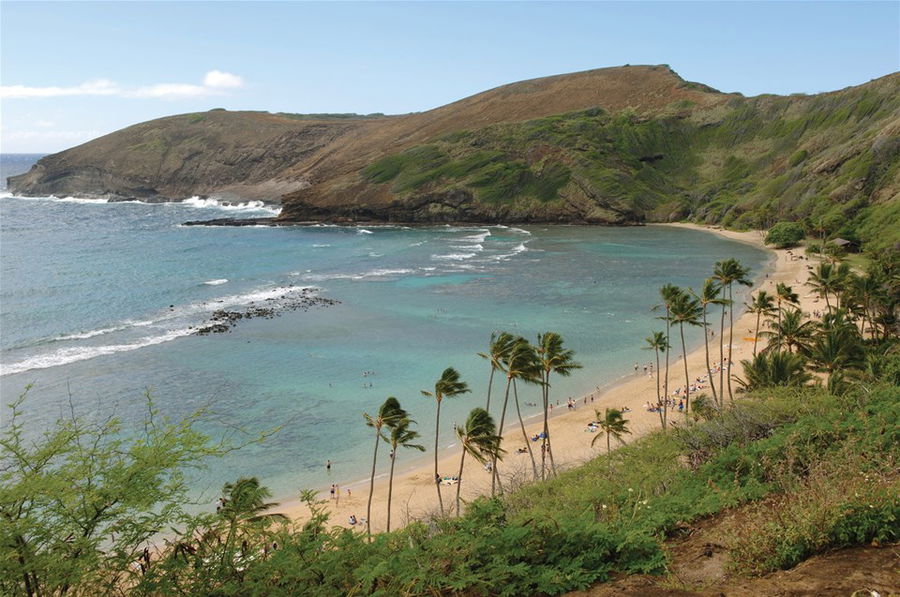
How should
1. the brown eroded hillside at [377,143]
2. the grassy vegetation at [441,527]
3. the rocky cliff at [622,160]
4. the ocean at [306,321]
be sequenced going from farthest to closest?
the brown eroded hillside at [377,143] < the rocky cliff at [622,160] < the ocean at [306,321] < the grassy vegetation at [441,527]

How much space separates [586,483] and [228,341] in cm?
4092

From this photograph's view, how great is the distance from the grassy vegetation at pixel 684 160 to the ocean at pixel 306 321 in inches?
611

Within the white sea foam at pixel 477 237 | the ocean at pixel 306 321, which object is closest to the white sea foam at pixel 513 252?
the ocean at pixel 306 321

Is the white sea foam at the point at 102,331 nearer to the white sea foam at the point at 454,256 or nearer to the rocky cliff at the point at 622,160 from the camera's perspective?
the white sea foam at the point at 454,256

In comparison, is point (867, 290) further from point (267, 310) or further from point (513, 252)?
point (513, 252)

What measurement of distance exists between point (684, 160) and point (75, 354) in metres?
136

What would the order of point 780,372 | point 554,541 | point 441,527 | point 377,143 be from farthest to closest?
point 377,143 < point 780,372 < point 441,527 < point 554,541

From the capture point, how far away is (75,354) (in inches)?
1923

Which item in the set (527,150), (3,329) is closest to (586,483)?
(3,329)

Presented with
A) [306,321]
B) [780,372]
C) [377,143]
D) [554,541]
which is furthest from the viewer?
[377,143]

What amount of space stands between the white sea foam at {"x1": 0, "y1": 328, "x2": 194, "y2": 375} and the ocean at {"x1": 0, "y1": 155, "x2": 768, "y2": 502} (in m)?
0.27

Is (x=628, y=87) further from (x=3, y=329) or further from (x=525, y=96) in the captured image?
(x=3, y=329)

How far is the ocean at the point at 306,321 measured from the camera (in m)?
37.9

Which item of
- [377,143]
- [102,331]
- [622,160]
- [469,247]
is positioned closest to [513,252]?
[469,247]
